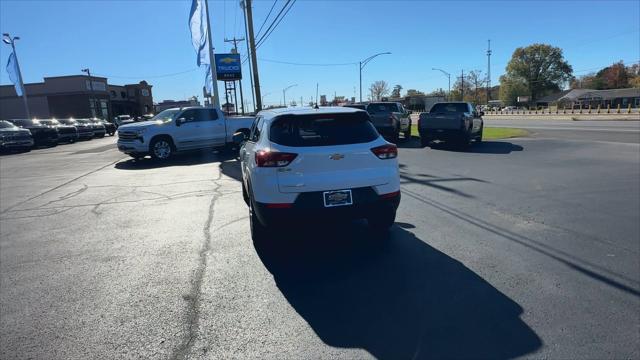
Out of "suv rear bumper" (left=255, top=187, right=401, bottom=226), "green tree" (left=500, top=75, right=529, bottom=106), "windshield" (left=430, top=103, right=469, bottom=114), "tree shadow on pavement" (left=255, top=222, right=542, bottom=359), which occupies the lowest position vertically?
"tree shadow on pavement" (left=255, top=222, right=542, bottom=359)

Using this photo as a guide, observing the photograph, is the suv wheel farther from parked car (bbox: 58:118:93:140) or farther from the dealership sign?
parked car (bbox: 58:118:93:140)

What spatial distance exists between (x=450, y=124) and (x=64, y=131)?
82.7 feet

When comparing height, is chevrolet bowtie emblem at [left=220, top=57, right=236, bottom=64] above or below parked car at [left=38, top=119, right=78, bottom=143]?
above

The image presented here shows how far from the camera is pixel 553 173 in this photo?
32.7 ft

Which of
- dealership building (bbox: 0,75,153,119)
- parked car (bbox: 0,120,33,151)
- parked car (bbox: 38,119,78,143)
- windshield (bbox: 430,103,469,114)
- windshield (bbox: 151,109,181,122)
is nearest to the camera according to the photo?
windshield (bbox: 151,109,181,122)

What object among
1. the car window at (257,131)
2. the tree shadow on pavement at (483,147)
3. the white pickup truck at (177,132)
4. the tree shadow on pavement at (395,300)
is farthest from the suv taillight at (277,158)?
the tree shadow on pavement at (483,147)

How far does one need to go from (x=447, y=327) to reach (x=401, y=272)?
1.10 metres

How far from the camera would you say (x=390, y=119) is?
18.1 m

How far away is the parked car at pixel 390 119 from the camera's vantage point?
713 inches

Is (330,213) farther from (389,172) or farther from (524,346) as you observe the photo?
(524,346)

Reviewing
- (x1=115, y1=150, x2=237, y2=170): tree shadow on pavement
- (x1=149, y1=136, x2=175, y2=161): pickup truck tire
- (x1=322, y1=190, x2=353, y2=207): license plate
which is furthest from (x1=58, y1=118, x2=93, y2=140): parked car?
(x1=322, y1=190, x2=353, y2=207): license plate

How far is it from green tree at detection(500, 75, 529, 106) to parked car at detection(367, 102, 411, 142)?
352 ft

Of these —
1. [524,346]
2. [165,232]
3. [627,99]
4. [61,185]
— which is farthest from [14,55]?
[627,99]

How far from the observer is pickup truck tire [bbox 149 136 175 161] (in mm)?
13927
